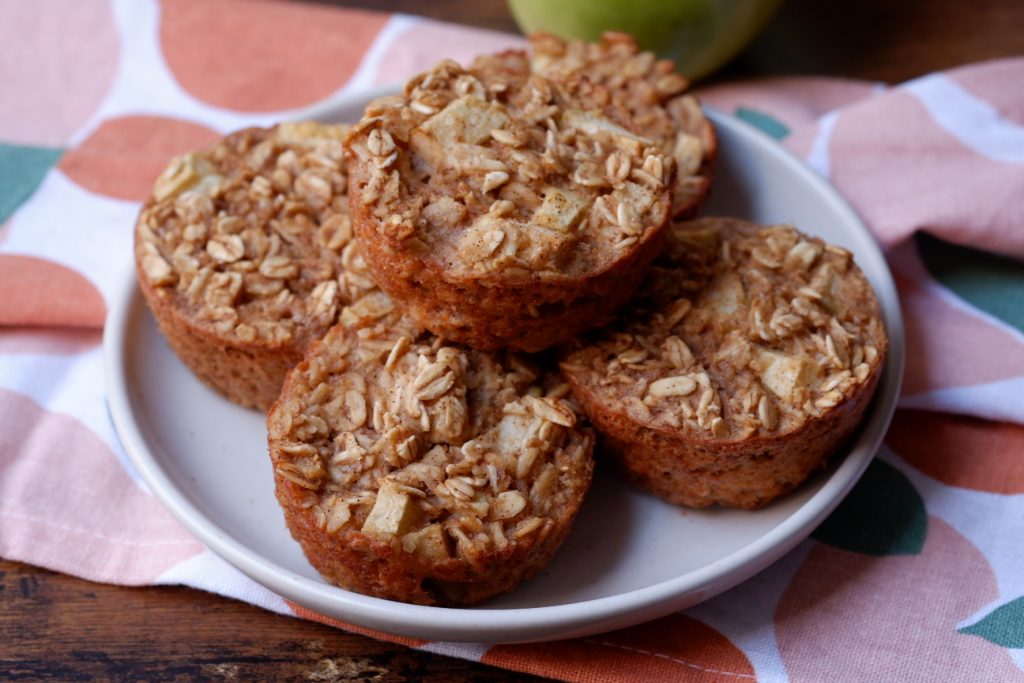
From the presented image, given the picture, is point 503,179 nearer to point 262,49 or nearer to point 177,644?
point 177,644

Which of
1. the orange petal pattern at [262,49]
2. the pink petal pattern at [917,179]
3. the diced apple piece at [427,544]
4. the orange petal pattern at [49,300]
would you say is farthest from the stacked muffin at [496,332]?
the orange petal pattern at [262,49]

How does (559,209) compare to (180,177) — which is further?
(180,177)

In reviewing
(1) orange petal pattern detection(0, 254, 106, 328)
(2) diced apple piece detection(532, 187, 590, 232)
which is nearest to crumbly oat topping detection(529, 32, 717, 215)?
(2) diced apple piece detection(532, 187, 590, 232)

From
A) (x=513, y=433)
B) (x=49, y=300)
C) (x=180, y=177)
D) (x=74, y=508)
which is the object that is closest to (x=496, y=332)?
(x=513, y=433)

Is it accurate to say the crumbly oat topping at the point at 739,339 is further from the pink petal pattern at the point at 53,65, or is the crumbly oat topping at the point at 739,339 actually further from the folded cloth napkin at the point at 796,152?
the pink petal pattern at the point at 53,65

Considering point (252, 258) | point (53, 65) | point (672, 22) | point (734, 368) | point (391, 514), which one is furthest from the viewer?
point (53, 65)
